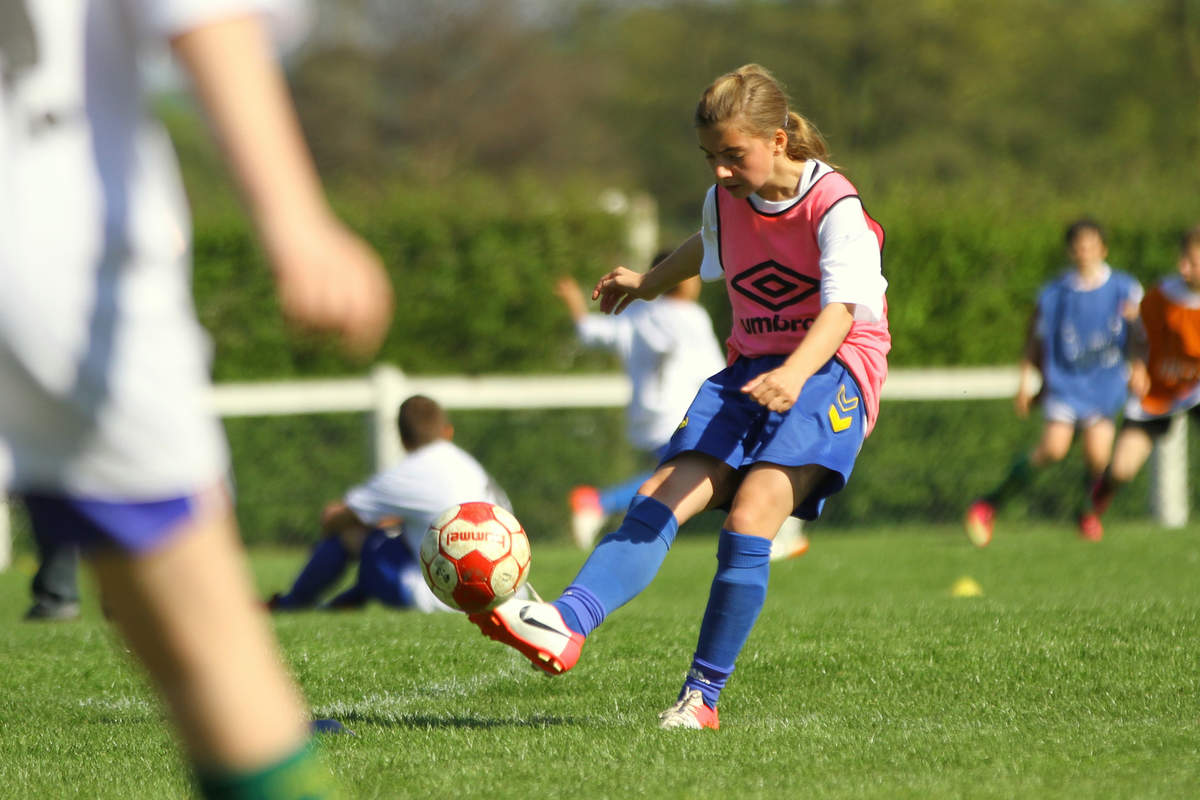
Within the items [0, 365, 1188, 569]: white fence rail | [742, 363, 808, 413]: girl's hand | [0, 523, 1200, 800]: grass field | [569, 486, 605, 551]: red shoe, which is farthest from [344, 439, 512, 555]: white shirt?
[0, 365, 1188, 569]: white fence rail

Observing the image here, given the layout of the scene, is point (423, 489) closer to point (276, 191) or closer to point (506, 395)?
point (506, 395)

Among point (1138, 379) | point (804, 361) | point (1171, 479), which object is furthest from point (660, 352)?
point (804, 361)

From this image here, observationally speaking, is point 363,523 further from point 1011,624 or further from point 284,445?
point 284,445

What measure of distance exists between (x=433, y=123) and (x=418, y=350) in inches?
815

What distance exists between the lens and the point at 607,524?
523 inches

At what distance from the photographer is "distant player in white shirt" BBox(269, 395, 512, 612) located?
722cm

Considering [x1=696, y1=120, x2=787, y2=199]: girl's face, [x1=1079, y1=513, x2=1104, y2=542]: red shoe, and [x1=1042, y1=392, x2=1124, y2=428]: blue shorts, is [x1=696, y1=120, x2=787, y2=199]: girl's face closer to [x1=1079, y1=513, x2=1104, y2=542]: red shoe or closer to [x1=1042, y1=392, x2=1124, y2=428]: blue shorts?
[x1=1042, y1=392, x2=1124, y2=428]: blue shorts

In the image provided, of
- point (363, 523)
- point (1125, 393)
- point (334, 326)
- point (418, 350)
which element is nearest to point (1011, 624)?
point (363, 523)

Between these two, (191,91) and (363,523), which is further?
(363,523)

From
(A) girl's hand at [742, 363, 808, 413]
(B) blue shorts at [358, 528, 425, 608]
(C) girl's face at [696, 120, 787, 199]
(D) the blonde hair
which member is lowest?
(B) blue shorts at [358, 528, 425, 608]

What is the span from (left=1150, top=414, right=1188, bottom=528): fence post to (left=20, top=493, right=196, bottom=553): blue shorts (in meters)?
12.5

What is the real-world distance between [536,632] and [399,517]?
3.55m

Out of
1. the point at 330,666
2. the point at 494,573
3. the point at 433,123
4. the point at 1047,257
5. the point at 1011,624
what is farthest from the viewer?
the point at 433,123

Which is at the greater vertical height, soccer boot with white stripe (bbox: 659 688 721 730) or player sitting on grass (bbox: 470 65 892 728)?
player sitting on grass (bbox: 470 65 892 728)
